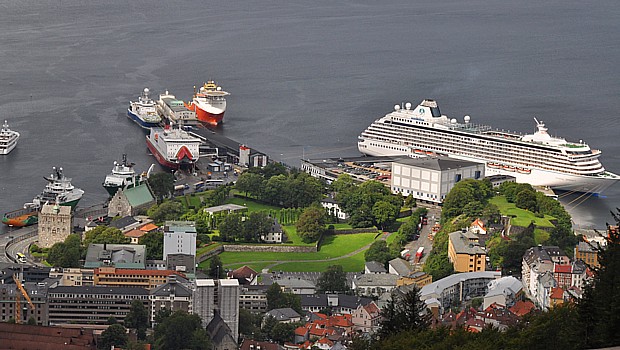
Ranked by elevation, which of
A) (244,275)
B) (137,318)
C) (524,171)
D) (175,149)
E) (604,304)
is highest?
(175,149)

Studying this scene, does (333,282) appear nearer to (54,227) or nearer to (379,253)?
(379,253)

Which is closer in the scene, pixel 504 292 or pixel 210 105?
pixel 504 292

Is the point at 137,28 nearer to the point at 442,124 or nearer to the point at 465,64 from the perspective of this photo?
the point at 465,64

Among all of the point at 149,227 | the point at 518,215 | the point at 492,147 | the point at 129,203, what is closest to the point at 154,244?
the point at 149,227

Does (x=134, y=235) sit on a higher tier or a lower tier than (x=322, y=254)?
higher

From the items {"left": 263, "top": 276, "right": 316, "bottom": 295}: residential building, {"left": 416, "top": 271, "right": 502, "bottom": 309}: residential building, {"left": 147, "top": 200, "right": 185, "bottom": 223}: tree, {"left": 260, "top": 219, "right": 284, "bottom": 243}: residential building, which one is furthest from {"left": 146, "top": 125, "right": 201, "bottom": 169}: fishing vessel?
{"left": 416, "top": 271, "right": 502, "bottom": 309}: residential building

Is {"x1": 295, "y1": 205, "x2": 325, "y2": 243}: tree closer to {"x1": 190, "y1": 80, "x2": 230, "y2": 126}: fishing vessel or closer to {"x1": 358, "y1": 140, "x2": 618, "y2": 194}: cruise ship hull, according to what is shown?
{"x1": 358, "y1": 140, "x2": 618, "y2": 194}: cruise ship hull
